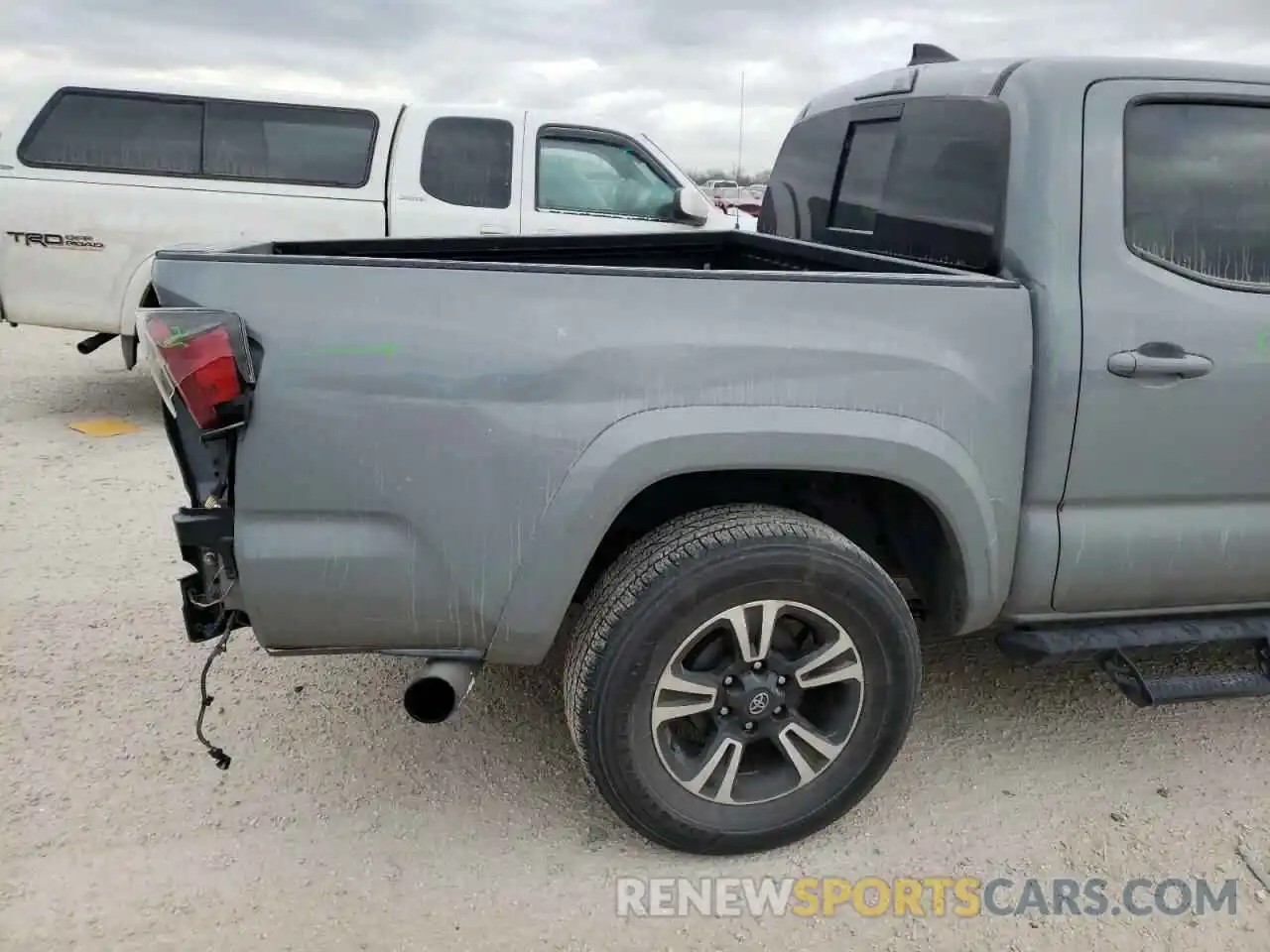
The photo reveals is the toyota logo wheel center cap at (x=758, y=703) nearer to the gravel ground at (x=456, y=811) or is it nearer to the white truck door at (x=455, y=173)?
the gravel ground at (x=456, y=811)

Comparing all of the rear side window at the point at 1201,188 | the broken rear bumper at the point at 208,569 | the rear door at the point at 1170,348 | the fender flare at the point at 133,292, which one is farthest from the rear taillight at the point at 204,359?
the fender flare at the point at 133,292

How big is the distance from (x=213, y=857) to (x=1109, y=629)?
2.38 meters

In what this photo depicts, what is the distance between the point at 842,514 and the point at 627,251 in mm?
1660

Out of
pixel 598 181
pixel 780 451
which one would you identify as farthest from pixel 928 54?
pixel 598 181

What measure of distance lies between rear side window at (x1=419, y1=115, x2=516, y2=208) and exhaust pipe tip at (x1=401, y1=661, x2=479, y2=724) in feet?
17.7

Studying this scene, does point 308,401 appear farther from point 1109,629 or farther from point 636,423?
point 1109,629

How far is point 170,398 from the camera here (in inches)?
86.1

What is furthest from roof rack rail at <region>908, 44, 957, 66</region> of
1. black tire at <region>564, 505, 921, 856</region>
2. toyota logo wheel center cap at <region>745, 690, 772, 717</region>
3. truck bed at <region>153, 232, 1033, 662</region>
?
toyota logo wheel center cap at <region>745, 690, 772, 717</region>

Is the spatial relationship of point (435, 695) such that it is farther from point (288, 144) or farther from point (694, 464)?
point (288, 144)

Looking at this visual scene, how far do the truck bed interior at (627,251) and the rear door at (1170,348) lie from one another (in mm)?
626

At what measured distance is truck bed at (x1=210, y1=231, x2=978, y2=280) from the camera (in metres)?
3.22

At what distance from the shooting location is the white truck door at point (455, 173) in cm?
704

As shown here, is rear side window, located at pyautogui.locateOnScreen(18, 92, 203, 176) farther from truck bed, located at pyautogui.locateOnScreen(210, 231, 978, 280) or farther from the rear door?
the rear door

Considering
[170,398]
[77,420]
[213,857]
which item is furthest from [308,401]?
[77,420]
